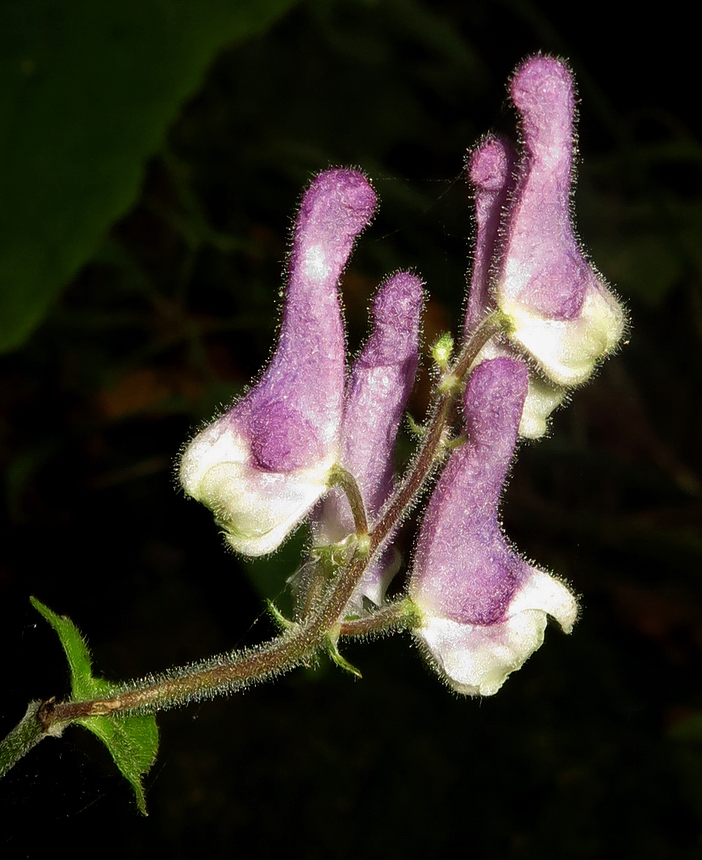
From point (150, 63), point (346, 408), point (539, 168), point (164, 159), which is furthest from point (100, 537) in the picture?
point (539, 168)

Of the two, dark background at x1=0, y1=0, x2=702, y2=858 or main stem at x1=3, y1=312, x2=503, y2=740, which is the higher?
main stem at x1=3, y1=312, x2=503, y2=740

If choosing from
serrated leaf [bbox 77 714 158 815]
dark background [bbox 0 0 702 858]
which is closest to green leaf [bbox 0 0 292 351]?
dark background [bbox 0 0 702 858]

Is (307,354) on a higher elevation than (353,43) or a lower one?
higher

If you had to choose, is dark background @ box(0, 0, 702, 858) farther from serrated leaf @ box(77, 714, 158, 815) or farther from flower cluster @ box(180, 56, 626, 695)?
serrated leaf @ box(77, 714, 158, 815)

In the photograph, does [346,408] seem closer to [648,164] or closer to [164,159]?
[164,159]

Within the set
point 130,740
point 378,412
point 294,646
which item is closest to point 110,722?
point 130,740

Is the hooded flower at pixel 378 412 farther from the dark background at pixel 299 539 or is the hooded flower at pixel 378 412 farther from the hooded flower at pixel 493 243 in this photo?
the dark background at pixel 299 539

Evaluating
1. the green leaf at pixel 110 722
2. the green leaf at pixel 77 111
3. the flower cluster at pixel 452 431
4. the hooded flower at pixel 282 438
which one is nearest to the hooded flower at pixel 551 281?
the flower cluster at pixel 452 431
